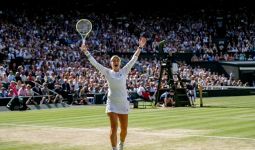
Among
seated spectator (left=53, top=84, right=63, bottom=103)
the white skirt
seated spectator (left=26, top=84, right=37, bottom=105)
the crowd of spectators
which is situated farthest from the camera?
the crowd of spectators

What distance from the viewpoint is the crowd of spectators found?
33906 mm

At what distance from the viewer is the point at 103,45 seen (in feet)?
153

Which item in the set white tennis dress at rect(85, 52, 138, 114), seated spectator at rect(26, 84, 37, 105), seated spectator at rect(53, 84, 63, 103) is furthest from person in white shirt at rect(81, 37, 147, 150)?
seated spectator at rect(53, 84, 63, 103)

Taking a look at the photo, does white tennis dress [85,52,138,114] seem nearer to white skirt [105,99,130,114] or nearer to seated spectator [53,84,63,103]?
white skirt [105,99,130,114]

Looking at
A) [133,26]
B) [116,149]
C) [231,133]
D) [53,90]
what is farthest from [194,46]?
[116,149]

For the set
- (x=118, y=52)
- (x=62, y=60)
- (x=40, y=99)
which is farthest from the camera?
(x=118, y=52)

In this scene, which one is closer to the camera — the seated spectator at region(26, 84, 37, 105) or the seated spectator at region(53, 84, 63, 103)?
the seated spectator at region(26, 84, 37, 105)

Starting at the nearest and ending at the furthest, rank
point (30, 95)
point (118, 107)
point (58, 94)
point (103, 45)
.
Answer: point (118, 107) < point (30, 95) < point (58, 94) < point (103, 45)

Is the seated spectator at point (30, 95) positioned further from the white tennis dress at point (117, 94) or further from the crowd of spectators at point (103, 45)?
the white tennis dress at point (117, 94)

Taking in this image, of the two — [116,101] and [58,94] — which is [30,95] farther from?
[116,101]

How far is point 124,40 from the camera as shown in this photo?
49.6m

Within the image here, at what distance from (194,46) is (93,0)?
11.4m

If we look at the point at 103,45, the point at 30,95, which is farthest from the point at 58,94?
the point at 103,45

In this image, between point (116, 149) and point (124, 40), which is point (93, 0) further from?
point (116, 149)
